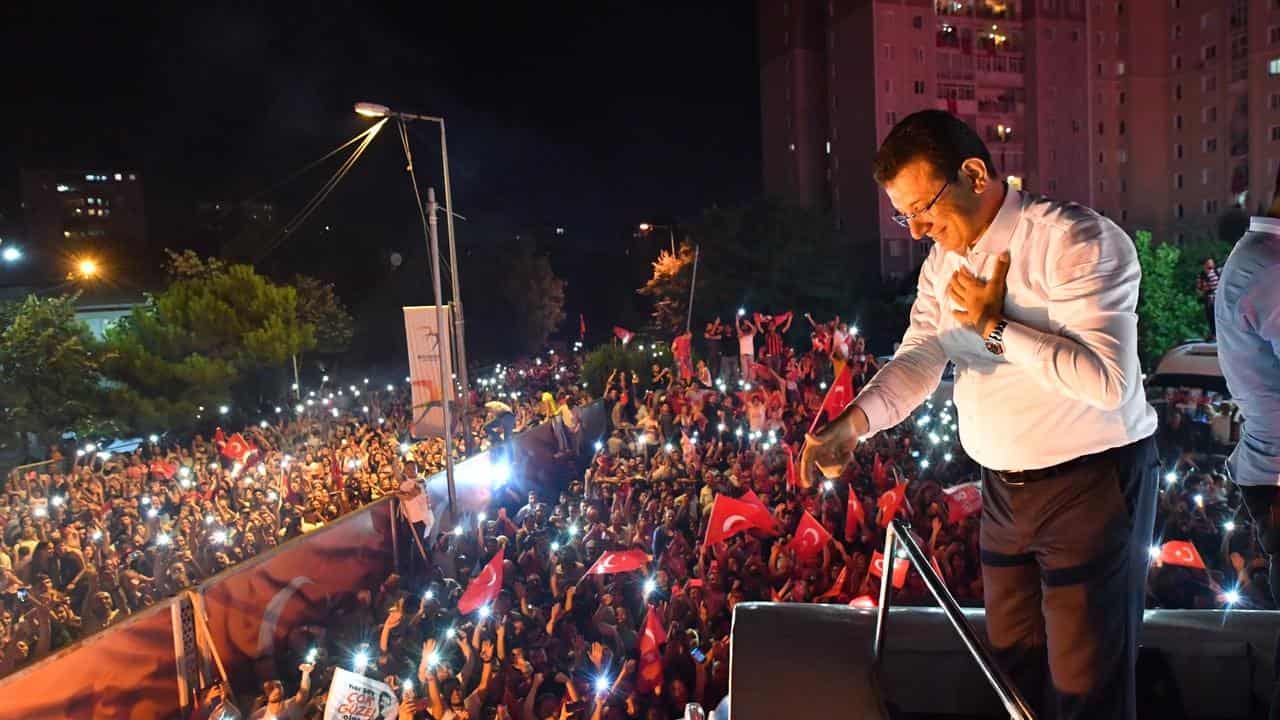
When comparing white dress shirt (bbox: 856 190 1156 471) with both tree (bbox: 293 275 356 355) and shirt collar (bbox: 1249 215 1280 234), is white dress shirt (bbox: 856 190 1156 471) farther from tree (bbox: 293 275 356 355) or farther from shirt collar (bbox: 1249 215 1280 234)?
tree (bbox: 293 275 356 355)

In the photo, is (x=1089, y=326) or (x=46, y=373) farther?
(x=46, y=373)

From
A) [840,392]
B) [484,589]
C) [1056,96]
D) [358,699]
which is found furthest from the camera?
[1056,96]

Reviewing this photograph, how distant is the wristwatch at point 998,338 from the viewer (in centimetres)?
187

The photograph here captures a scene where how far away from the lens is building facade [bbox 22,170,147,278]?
158ft

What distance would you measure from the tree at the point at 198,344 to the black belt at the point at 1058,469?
22.8 meters

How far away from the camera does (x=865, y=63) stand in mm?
46438

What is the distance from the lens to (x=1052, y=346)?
5.85ft

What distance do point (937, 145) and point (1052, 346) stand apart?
532mm

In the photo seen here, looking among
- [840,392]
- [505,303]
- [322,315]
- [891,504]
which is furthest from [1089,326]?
[505,303]

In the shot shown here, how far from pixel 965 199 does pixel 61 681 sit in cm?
630

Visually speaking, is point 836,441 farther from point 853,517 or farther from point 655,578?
point 853,517

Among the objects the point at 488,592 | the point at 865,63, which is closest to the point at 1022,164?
the point at 865,63

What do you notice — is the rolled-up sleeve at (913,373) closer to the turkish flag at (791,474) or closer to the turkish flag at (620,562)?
the turkish flag at (620,562)

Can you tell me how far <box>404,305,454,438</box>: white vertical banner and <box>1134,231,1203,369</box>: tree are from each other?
90.0ft
